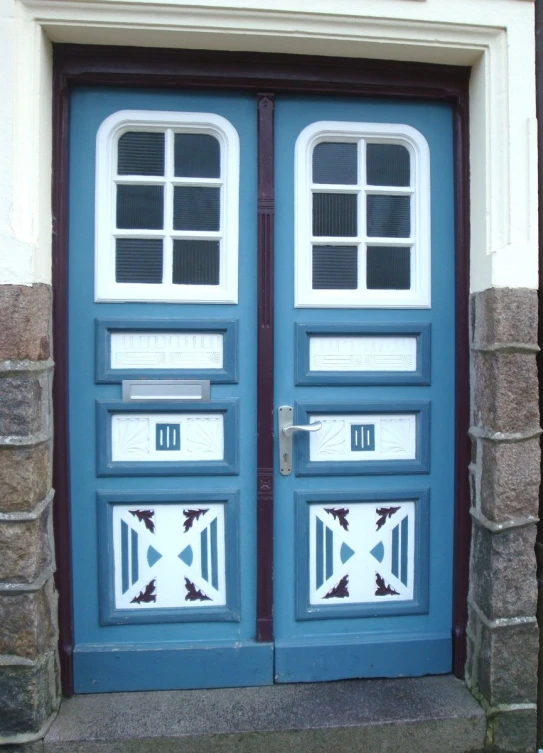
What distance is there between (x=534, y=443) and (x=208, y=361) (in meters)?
1.48

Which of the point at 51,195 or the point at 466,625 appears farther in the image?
the point at 466,625

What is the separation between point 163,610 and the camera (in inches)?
111

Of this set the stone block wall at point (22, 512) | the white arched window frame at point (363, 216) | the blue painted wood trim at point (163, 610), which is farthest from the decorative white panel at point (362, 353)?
the stone block wall at point (22, 512)

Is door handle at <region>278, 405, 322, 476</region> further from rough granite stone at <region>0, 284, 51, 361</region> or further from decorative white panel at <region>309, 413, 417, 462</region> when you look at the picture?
rough granite stone at <region>0, 284, 51, 361</region>

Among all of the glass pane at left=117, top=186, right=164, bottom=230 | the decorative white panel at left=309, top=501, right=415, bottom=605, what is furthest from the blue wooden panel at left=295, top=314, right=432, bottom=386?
the glass pane at left=117, top=186, right=164, bottom=230

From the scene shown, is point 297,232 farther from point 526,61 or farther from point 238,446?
point 526,61

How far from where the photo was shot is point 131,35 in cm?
256

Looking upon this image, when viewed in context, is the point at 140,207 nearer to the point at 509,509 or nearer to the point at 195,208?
the point at 195,208

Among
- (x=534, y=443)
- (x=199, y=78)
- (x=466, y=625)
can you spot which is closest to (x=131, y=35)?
(x=199, y=78)

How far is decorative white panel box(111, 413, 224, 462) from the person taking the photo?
2.78 m

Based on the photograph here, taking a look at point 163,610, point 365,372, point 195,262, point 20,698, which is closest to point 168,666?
point 163,610

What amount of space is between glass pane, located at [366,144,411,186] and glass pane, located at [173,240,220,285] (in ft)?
2.73

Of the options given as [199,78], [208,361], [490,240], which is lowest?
[208,361]

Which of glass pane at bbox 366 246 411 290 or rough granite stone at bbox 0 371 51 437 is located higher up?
glass pane at bbox 366 246 411 290
